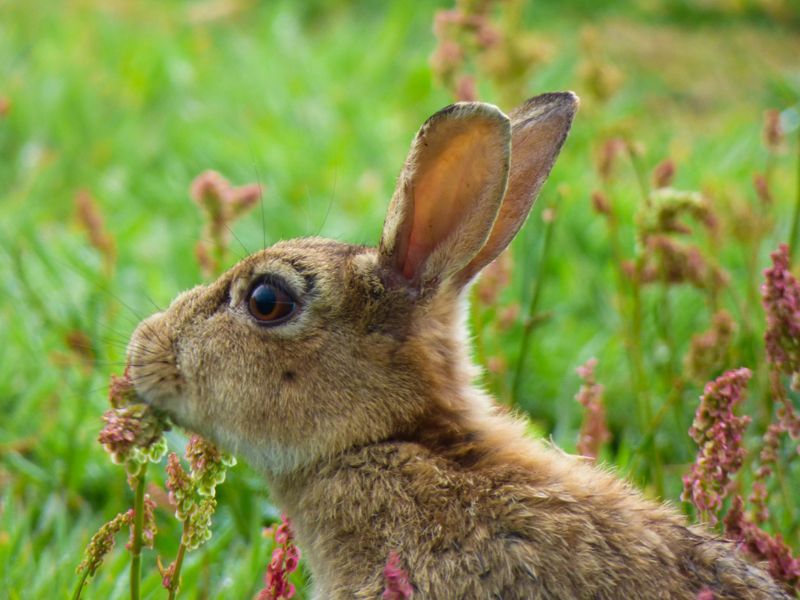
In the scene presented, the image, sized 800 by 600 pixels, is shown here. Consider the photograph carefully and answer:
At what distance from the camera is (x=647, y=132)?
6977 millimetres

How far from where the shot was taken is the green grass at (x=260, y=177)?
3623 mm

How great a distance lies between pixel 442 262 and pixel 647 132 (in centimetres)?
465

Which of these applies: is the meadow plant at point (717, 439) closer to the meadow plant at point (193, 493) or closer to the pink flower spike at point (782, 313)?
the pink flower spike at point (782, 313)

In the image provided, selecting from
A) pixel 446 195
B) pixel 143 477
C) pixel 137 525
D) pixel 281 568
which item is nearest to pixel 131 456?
pixel 143 477

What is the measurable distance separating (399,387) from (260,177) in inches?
132

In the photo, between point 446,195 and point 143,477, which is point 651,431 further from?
point 143,477

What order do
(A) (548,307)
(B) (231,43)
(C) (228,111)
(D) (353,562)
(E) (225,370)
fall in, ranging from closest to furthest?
(D) (353,562)
(E) (225,370)
(A) (548,307)
(C) (228,111)
(B) (231,43)

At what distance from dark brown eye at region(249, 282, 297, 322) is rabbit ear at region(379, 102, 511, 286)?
0.31 meters

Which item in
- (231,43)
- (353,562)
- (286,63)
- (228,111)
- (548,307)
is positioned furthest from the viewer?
(231,43)

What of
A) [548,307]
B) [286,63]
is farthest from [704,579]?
[286,63]

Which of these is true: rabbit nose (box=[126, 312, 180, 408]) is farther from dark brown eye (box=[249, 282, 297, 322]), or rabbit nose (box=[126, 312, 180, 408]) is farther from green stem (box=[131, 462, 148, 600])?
green stem (box=[131, 462, 148, 600])

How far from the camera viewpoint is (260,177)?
583 centimetres

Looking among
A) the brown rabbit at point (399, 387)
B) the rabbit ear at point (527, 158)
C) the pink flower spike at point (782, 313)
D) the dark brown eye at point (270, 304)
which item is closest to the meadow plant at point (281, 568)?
the brown rabbit at point (399, 387)

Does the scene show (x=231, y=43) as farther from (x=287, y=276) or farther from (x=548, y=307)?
(x=287, y=276)
